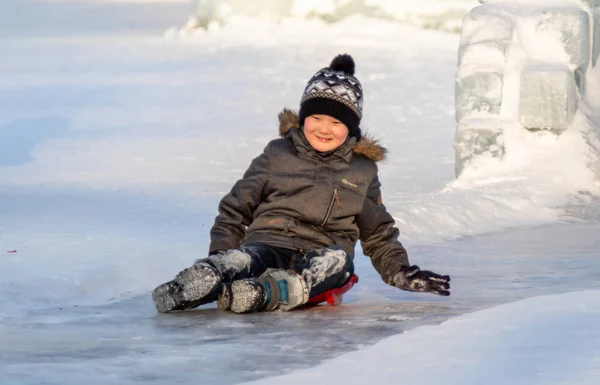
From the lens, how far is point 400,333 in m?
3.91

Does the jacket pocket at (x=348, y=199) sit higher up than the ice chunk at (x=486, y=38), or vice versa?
the ice chunk at (x=486, y=38)

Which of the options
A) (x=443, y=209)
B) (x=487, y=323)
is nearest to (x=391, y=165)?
(x=443, y=209)

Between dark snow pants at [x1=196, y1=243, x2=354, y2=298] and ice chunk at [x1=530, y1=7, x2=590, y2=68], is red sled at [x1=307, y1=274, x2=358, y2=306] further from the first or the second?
ice chunk at [x1=530, y1=7, x2=590, y2=68]

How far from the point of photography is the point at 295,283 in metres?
4.27

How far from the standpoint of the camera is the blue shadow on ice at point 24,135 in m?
9.04

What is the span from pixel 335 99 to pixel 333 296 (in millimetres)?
718

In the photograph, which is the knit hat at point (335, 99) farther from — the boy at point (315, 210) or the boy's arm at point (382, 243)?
the boy's arm at point (382, 243)

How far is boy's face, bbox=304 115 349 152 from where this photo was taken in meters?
4.61

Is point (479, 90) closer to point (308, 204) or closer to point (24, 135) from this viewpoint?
point (308, 204)

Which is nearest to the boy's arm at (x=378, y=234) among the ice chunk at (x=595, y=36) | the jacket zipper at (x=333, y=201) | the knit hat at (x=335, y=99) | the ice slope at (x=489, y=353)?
the jacket zipper at (x=333, y=201)

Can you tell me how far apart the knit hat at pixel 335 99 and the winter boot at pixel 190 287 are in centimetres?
81

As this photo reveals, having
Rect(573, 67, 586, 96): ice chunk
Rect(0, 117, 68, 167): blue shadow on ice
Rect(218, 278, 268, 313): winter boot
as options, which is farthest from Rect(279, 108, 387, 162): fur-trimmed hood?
Rect(0, 117, 68, 167): blue shadow on ice

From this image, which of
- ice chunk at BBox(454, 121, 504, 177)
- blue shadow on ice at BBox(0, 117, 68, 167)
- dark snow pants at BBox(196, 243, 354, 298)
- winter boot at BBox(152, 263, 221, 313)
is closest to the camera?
winter boot at BBox(152, 263, 221, 313)

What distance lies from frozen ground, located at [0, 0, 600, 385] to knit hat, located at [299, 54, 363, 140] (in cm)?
68
